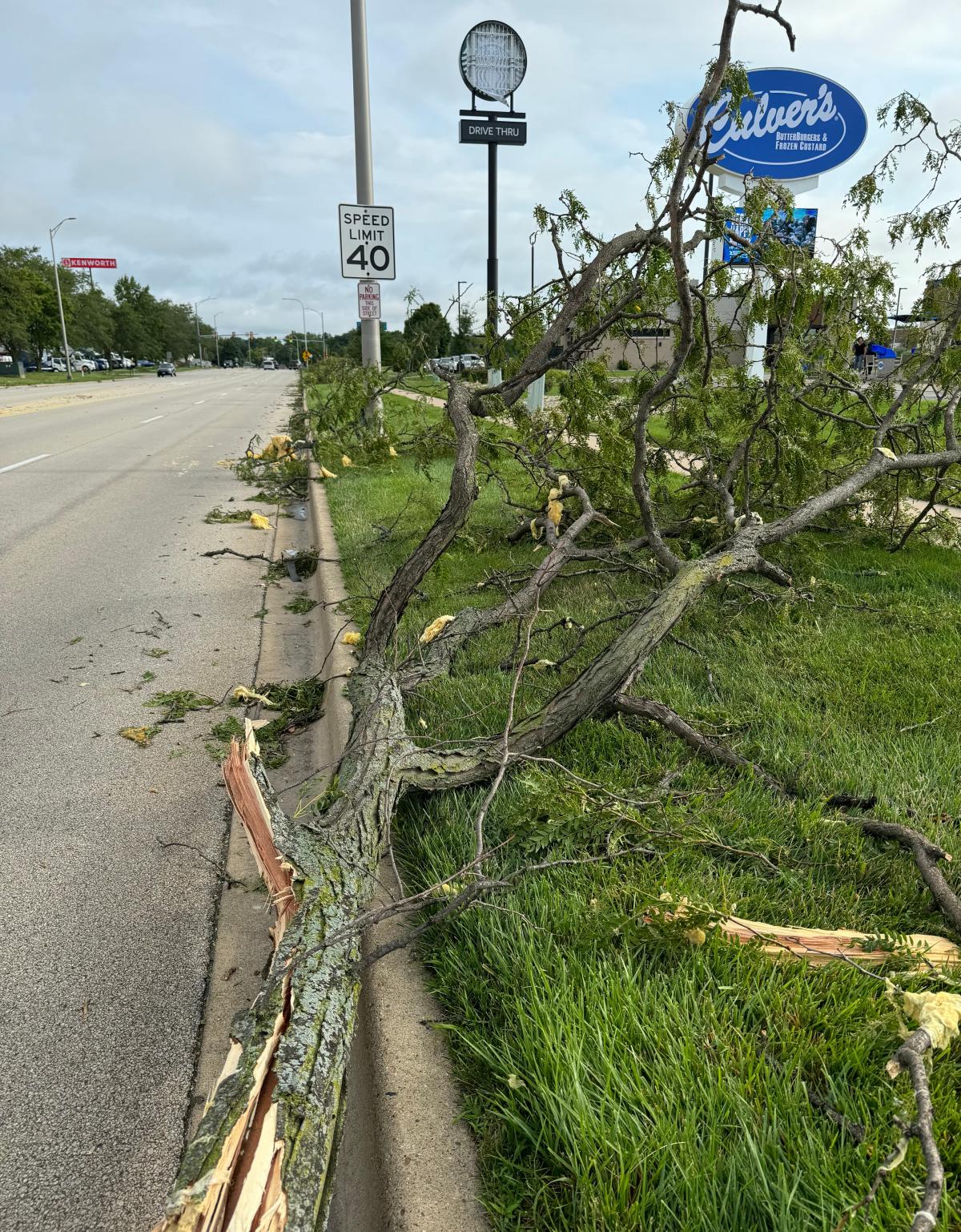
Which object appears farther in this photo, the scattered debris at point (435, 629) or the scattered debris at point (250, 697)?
the scattered debris at point (435, 629)

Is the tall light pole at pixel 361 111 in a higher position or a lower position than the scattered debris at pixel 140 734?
higher

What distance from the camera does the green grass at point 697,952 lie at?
1.66 metres

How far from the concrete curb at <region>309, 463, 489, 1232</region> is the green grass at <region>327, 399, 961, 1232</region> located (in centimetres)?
5

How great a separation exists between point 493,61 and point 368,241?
3412 millimetres

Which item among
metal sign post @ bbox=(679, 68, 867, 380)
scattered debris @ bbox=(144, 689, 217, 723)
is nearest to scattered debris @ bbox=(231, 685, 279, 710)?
scattered debris @ bbox=(144, 689, 217, 723)

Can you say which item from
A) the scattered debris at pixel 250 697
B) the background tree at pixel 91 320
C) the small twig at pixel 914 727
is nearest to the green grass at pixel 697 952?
the small twig at pixel 914 727

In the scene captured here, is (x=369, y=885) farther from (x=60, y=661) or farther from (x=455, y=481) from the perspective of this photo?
(x=60, y=661)

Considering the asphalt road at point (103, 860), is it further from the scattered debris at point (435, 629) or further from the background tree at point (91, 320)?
the background tree at point (91, 320)

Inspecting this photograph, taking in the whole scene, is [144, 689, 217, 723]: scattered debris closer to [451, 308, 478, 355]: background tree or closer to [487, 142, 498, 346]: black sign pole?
[451, 308, 478, 355]: background tree

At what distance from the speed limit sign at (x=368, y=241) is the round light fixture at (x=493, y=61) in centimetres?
248

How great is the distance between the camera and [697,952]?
2.21 meters

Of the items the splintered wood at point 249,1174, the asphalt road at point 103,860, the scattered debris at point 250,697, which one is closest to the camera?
the splintered wood at point 249,1174

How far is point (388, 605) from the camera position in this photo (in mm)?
4164

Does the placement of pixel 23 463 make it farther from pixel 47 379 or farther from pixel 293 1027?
pixel 47 379
